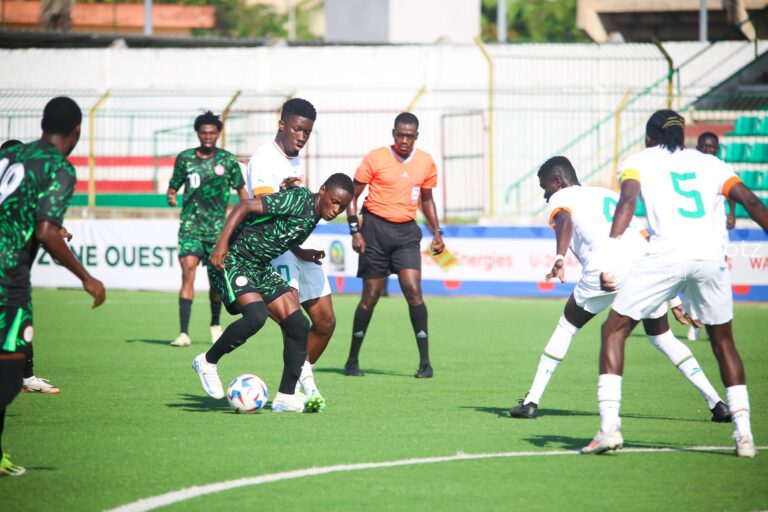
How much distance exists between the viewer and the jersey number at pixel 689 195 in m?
7.08

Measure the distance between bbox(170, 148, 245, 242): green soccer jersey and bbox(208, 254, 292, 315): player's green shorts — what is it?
499 cm

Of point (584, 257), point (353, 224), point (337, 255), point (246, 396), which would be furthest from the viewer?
point (337, 255)

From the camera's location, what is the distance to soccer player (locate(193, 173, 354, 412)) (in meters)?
8.59

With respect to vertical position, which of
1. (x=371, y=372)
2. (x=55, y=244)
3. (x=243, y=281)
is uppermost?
(x=55, y=244)

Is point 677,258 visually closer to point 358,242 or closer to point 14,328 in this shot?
point 14,328

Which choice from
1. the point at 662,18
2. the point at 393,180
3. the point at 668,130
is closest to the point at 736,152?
the point at 393,180

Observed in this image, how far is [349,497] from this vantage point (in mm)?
6180

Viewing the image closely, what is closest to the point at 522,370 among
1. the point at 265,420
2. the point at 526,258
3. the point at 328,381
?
the point at 328,381

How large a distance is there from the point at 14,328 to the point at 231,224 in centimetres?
222

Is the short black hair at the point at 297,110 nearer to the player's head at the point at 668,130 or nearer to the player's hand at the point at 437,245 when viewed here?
the player's hand at the point at 437,245

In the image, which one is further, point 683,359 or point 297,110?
point 297,110

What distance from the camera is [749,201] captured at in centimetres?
707

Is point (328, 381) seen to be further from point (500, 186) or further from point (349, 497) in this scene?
point (500, 186)

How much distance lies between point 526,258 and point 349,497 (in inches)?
547
